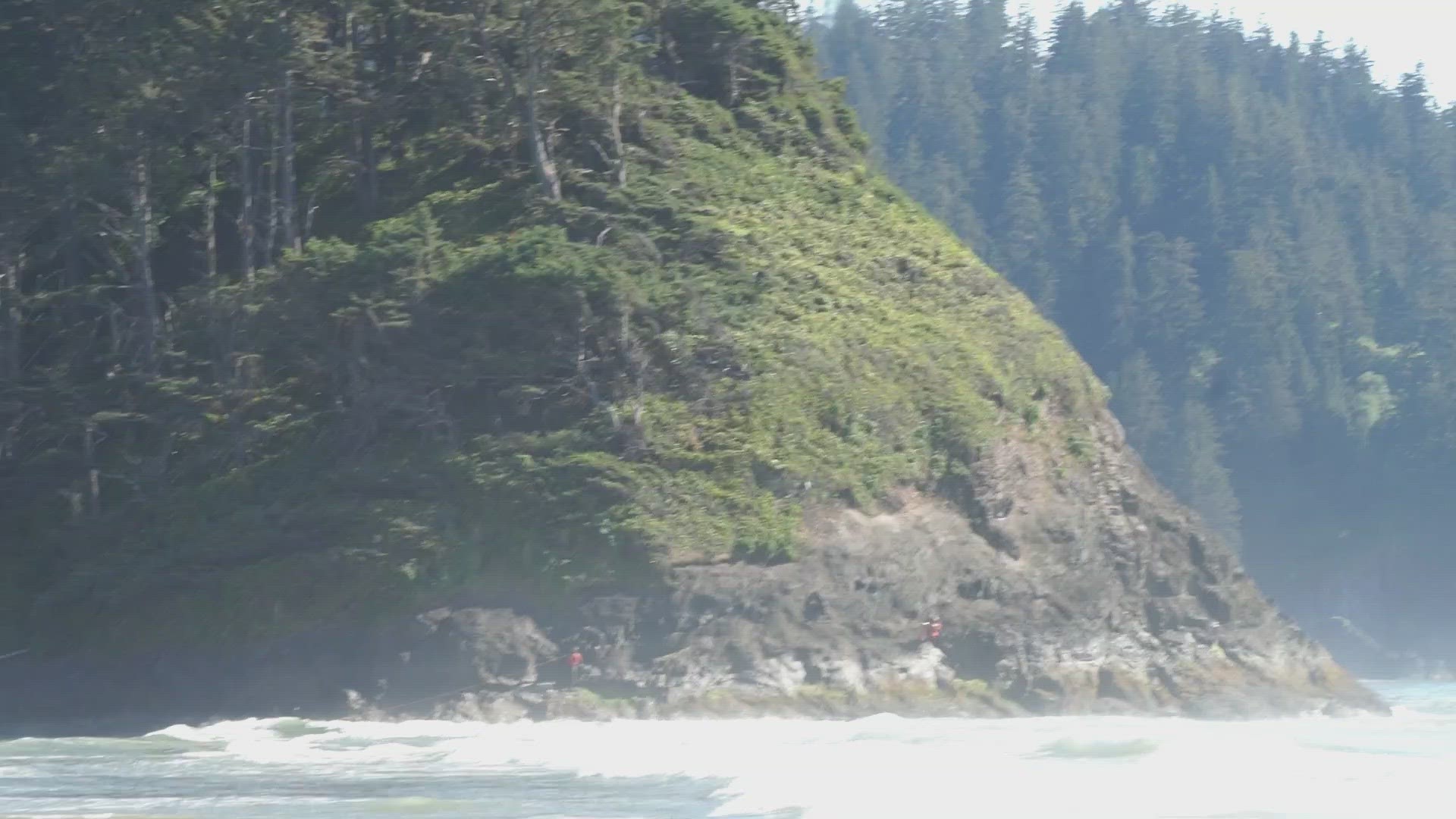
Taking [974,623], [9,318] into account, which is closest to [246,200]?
[9,318]

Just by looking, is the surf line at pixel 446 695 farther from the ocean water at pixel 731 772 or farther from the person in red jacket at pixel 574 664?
the person in red jacket at pixel 574 664

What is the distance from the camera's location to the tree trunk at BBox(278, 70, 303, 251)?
3438cm

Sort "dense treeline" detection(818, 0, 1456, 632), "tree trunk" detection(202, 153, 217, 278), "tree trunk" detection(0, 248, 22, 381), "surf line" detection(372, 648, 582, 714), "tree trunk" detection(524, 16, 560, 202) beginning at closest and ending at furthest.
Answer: "surf line" detection(372, 648, 582, 714) → "tree trunk" detection(524, 16, 560, 202) → "tree trunk" detection(0, 248, 22, 381) → "tree trunk" detection(202, 153, 217, 278) → "dense treeline" detection(818, 0, 1456, 632)

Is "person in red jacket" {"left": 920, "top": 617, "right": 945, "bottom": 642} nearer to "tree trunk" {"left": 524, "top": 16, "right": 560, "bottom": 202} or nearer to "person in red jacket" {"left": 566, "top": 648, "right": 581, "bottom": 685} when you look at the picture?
"person in red jacket" {"left": 566, "top": 648, "right": 581, "bottom": 685}

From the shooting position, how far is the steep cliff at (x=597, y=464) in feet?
92.4

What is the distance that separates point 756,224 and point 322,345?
8464 mm

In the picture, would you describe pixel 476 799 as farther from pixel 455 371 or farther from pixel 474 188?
pixel 474 188

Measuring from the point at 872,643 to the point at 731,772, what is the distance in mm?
9175

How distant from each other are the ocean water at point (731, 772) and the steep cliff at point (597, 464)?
161 centimetres

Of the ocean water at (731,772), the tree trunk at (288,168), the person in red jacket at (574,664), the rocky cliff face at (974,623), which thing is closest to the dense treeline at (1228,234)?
the rocky cliff face at (974,623)

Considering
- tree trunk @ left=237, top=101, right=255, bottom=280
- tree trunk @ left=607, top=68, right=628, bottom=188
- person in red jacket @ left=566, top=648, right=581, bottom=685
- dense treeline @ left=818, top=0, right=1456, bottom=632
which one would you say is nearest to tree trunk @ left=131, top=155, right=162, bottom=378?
tree trunk @ left=237, top=101, right=255, bottom=280

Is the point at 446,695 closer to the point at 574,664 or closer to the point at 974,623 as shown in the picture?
the point at 574,664

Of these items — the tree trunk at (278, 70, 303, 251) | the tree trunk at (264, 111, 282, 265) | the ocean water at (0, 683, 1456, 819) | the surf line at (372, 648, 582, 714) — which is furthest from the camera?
the tree trunk at (264, 111, 282, 265)

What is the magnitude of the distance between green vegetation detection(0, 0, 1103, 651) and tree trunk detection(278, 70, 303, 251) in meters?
0.14
